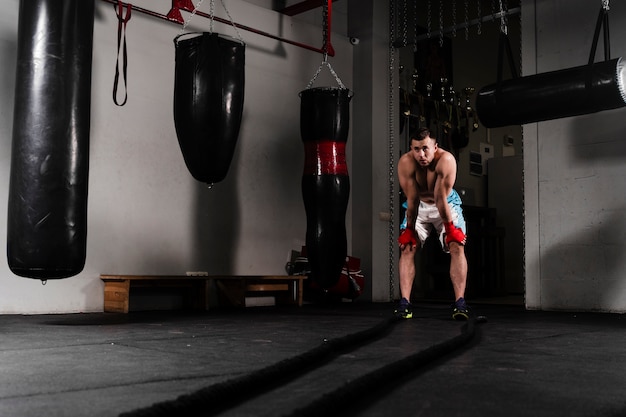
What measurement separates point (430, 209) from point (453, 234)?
257mm

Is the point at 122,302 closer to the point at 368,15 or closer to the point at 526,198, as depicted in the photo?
the point at 526,198

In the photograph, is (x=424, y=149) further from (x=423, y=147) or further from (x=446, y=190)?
(x=446, y=190)

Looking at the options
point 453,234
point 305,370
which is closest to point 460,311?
point 453,234

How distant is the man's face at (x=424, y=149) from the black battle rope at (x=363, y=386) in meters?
2.10

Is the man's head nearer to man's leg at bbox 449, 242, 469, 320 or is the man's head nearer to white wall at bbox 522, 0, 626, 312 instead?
man's leg at bbox 449, 242, 469, 320

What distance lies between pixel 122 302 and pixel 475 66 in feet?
23.0

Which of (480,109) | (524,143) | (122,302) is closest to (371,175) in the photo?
(524,143)

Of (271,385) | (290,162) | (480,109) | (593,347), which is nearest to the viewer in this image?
(271,385)

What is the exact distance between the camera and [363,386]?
70.9 inches

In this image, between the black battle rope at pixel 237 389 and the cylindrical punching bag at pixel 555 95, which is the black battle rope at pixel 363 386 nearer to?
the black battle rope at pixel 237 389

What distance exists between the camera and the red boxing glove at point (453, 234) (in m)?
4.62

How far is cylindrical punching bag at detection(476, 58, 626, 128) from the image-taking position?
461cm

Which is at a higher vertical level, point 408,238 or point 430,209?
point 430,209

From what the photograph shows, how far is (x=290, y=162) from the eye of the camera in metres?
7.03
